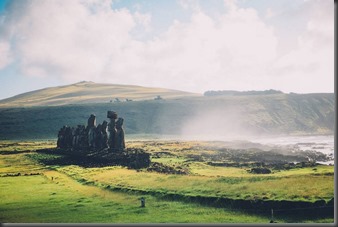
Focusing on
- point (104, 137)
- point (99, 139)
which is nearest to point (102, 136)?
point (104, 137)

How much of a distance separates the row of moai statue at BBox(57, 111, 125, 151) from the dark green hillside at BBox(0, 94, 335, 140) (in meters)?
59.7

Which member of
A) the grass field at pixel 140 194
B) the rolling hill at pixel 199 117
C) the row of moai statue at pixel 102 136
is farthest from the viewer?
the rolling hill at pixel 199 117

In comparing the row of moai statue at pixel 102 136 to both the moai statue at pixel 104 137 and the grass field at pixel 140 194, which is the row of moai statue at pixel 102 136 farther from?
the grass field at pixel 140 194

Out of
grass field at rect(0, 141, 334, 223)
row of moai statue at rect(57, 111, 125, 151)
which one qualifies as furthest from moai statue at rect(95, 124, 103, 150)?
grass field at rect(0, 141, 334, 223)

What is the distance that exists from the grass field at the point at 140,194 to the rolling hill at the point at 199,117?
85861 mm

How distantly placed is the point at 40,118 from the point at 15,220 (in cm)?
11975

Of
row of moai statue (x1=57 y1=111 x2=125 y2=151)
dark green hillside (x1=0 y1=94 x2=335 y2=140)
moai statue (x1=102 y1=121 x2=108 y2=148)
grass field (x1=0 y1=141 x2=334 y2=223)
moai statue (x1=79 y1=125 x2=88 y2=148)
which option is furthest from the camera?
dark green hillside (x1=0 y1=94 x2=335 y2=140)

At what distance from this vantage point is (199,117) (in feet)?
512

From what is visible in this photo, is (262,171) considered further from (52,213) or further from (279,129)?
(279,129)

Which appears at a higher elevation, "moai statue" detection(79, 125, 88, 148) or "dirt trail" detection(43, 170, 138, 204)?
"moai statue" detection(79, 125, 88, 148)

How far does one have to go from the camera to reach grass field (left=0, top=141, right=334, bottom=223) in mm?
24672

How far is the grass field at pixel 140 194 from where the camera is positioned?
24.7 meters

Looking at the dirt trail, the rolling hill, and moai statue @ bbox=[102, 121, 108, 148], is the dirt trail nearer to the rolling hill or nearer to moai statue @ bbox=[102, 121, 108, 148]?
moai statue @ bbox=[102, 121, 108, 148]

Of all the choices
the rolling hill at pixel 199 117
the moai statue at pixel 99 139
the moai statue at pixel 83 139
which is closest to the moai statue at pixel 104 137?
the moai statue at pixel 99 139
